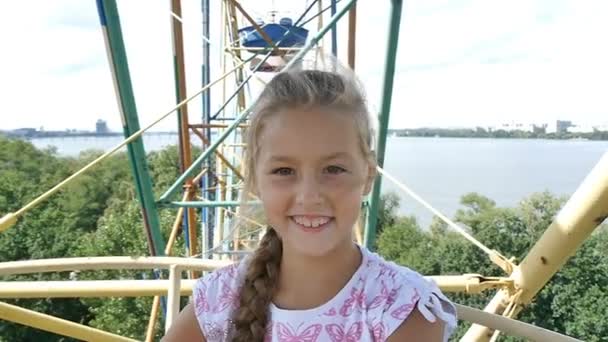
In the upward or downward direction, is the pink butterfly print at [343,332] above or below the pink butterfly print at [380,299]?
below

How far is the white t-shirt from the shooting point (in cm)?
107

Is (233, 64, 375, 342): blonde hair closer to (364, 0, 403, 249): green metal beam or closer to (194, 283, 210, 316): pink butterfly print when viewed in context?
(194, 283, 210, 316): pink butterfly print

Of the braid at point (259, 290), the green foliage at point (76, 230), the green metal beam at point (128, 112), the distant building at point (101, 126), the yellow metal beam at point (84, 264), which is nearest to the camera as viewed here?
the braid at point (259, 290)

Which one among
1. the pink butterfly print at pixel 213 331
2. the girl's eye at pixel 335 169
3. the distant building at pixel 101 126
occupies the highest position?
the girl's eye at pixel 335 169

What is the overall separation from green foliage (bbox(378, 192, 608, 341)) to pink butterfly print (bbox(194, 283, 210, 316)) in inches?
559

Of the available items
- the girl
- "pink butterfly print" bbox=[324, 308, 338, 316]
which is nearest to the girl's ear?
the girl

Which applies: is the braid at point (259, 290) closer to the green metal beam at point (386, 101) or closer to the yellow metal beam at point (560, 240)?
the yellow metal beam at point (560, 240)

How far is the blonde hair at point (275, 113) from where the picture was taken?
3.73ft

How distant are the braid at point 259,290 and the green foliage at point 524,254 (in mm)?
14202

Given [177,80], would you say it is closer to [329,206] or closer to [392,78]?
[392,78]

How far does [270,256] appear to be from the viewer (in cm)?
127

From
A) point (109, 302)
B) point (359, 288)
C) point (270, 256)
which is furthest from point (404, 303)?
point (109, 302)

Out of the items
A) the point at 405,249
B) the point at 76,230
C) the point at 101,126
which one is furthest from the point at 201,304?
the point at 101,126

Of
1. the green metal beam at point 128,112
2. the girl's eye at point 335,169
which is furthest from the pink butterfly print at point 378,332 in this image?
the green metal beam at point 128,112
